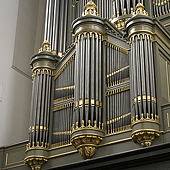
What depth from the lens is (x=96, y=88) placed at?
9.53m

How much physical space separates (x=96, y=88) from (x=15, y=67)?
5544mm

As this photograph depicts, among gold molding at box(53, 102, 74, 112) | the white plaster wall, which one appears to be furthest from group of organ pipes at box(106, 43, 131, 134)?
the white plaster wall

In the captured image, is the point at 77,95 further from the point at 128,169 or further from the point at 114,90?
the point at 128,169

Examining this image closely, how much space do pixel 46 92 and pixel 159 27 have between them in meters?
3.43

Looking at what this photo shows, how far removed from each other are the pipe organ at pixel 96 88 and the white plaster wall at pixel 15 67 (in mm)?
2926

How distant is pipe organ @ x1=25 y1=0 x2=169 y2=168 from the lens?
8.79 metres

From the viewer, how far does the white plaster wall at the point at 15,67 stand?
13500 mm

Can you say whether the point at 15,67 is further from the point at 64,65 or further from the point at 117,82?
the point at 117,82

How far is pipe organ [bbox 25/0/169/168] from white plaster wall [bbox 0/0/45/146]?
293cm

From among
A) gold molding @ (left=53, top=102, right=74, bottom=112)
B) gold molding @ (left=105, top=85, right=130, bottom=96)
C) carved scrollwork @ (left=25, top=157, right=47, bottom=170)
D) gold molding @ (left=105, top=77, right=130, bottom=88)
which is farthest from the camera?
gold molding @ (left=53, top=102, right=74, bottom=112)

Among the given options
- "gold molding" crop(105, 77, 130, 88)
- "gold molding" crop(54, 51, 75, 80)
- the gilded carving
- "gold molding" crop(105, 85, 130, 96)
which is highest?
"gold molding" crop(54, 51, 75, 80)

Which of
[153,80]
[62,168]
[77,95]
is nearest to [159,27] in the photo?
[153,80]

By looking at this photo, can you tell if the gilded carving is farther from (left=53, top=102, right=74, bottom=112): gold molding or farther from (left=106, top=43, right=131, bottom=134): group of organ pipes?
(left=53, top=102, right=74, bottom=112): gold molding

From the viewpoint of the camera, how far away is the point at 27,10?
50.8 ft
